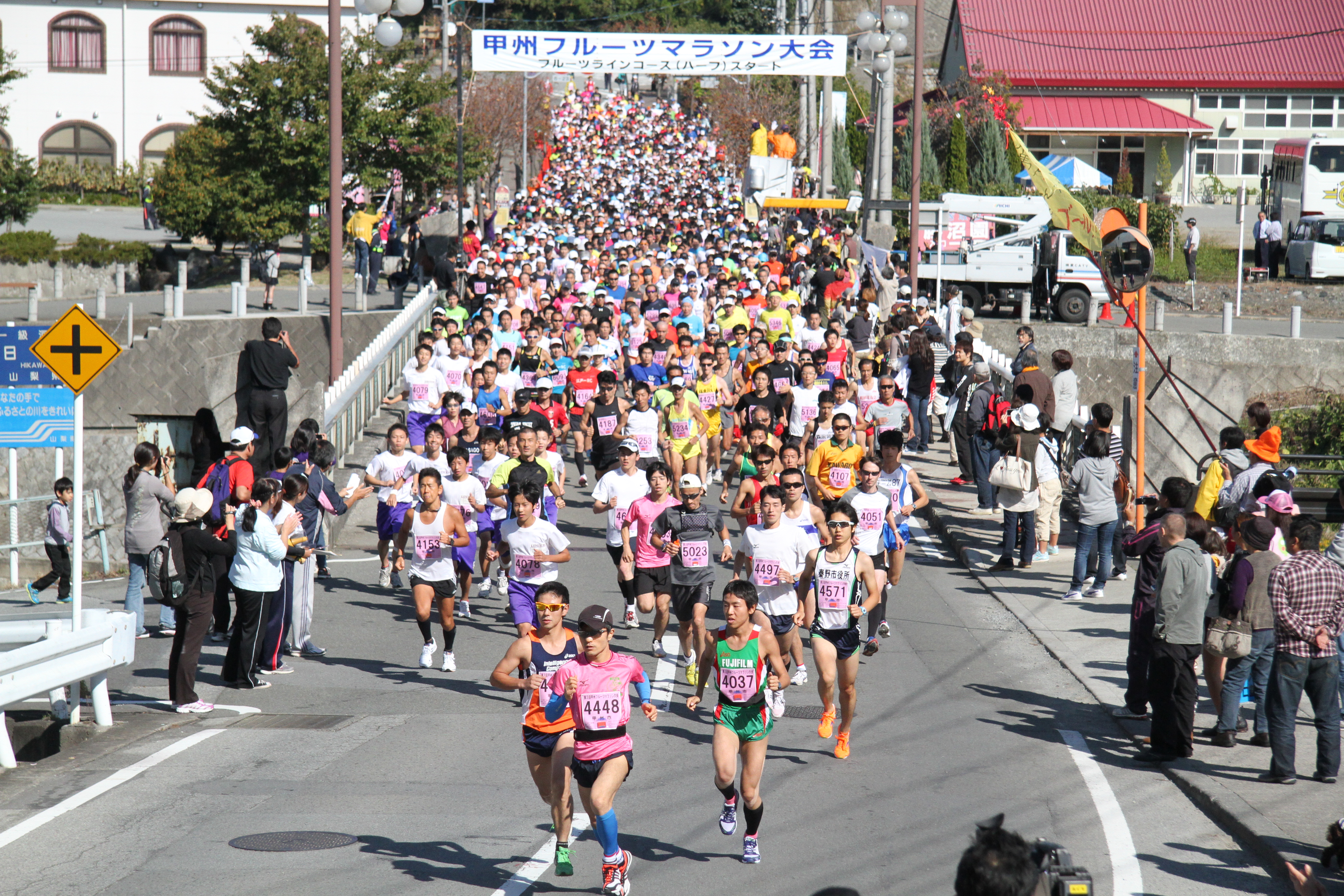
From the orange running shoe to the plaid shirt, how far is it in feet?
9.84

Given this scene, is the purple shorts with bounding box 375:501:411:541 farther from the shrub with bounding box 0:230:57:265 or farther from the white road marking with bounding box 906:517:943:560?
the shrub with bounding box 0:230:57:265

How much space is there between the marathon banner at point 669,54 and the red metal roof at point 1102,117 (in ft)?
68.0

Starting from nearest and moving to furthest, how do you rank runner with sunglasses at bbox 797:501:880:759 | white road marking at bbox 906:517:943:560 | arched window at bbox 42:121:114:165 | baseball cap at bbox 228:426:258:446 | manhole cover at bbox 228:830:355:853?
1. manhole cover at bbox 228:830:355:853
2. runner with sunglasses at bbox 797:501:880:759
3. baseball cap at bbox 228:426:258:446
4. white road marking at bbox 906:517:943:560
5. arched window at bbox 42:121:114:165

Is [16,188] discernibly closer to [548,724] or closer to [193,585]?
[193,585]

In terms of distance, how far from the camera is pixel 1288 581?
28.8 ft

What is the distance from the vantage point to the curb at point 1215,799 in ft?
25.3

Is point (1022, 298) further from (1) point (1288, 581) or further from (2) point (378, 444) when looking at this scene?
(1) point (1288, 581)

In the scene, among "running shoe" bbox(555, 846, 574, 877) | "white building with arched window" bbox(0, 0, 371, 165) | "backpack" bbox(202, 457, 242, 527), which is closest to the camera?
"running shoe" bbox(555, 846, 574, 877)

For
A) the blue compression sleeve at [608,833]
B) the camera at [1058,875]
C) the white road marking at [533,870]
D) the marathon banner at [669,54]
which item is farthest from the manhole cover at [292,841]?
the marathon banner at [669,54]

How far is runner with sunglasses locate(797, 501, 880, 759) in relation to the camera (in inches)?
377

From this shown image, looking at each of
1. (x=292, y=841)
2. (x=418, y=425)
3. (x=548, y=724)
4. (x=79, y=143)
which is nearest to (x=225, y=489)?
(x=418, y=425)

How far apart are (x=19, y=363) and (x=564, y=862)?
21.0 m

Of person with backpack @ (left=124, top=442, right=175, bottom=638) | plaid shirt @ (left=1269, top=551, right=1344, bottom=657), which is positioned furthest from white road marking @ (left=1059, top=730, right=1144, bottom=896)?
person with backpack @ (left=124, top=442, right=175, bottom=638)

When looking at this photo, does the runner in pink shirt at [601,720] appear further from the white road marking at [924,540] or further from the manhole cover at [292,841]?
the white road marking at [924,540]
